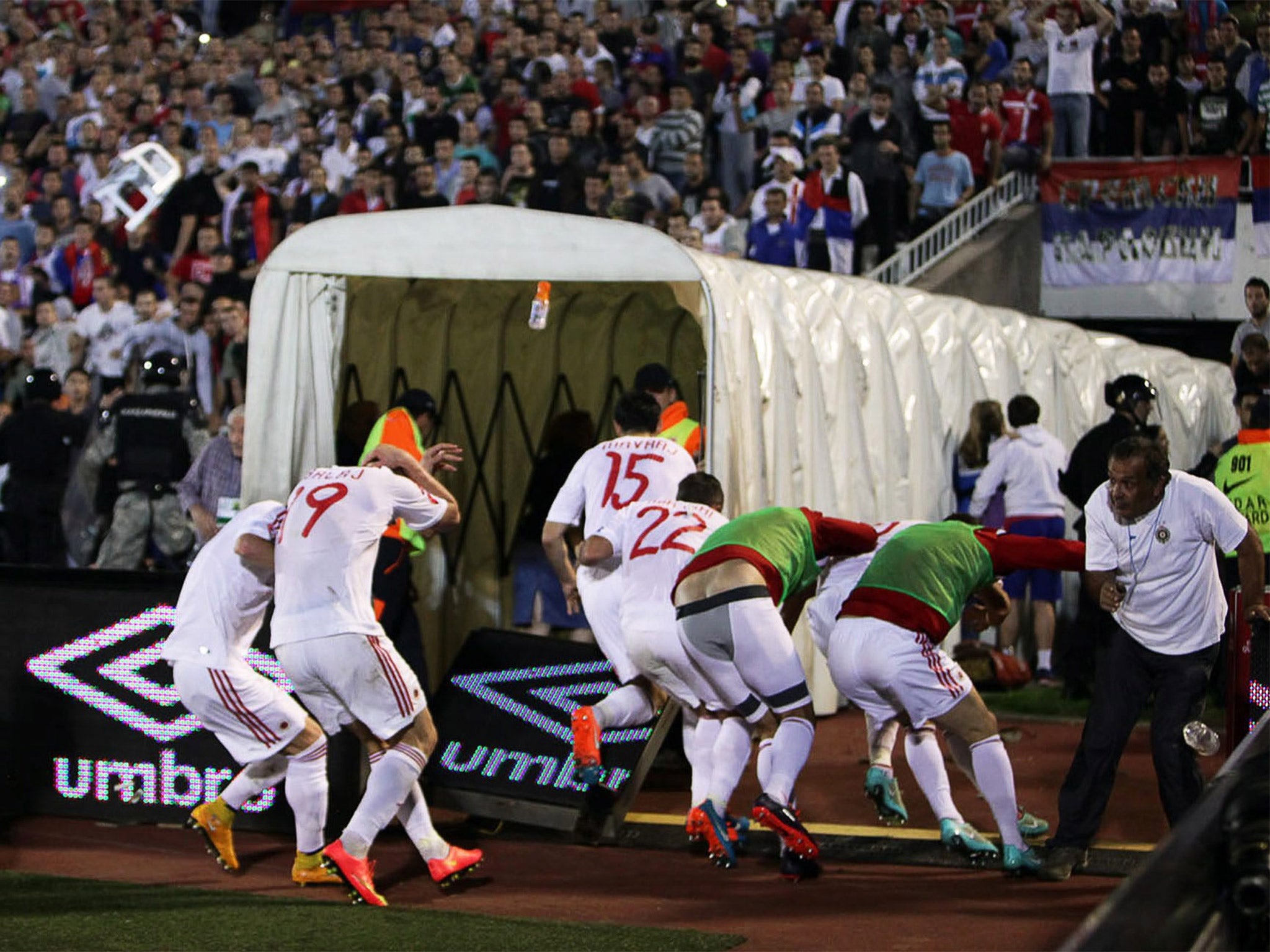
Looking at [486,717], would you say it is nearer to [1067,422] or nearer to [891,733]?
[891,733]

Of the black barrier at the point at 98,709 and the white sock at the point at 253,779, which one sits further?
→ the black barrier at the point at 98,709

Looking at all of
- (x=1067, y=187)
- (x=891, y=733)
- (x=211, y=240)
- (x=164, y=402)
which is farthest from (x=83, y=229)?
(x=891, y=733)

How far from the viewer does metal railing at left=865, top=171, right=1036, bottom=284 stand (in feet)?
53.4

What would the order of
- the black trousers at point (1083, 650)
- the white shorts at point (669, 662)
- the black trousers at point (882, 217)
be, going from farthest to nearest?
1. the black trousers at point (882, 217)
2. the black trousers at point (1083, 650)
3. the white shorts at point (669, 662)

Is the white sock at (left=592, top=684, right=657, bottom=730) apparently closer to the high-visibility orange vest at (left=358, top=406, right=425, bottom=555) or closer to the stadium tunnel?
the stadium tunnel

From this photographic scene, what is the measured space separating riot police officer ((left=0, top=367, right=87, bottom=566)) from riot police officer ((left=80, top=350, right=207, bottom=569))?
1598 millimetres

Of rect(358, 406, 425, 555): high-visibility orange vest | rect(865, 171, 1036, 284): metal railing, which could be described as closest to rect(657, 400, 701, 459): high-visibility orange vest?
rect(358, 406, 425, 555): high-visibility orange vest

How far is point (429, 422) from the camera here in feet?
32.4

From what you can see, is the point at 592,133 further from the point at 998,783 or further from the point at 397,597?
the point at 998,783

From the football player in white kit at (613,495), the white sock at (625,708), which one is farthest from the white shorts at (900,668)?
the football player in white kit at (613,495)

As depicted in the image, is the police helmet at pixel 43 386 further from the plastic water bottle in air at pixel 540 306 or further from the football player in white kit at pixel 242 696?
the football player in white kit at pixel 242 696

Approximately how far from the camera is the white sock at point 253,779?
8078 mm

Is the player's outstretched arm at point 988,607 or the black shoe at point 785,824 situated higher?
the player's outstretched arm at point 988,607

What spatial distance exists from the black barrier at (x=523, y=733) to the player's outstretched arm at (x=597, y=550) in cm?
49
